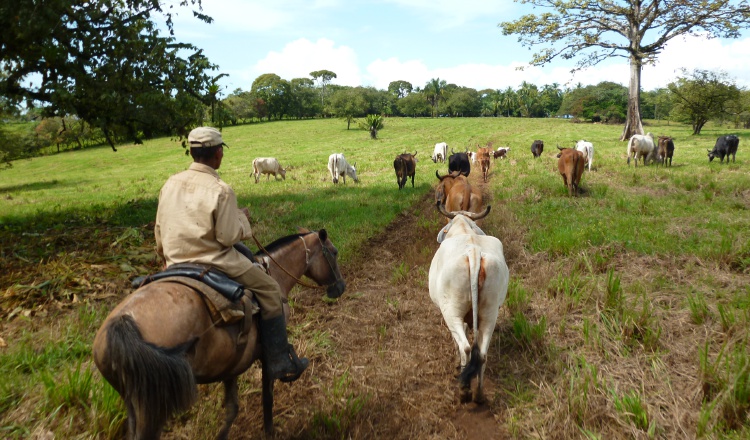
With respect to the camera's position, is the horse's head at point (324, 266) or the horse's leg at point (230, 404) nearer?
the horse's leg at point (230, 404)

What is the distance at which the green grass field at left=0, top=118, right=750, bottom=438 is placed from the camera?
3.30m

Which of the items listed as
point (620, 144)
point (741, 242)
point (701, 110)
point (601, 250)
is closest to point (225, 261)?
point (601, 250)

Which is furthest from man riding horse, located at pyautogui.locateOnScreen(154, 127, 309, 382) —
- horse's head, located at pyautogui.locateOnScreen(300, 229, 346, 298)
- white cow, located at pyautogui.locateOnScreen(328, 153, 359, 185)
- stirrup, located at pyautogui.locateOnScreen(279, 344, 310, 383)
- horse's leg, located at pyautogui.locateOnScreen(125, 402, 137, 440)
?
white cow, located at pyautogui.locateOnScreen(328, 153, 359, 185)

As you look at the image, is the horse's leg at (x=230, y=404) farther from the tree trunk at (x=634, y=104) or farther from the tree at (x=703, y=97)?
the tree at (x=703, y=97)

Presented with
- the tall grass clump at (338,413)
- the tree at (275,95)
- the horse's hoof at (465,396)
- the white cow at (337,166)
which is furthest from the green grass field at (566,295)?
the tree at (275,95)

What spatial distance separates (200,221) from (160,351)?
0.95 metres

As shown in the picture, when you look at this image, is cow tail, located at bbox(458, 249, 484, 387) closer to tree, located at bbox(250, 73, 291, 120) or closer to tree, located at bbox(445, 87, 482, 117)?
tree, located at bbox(250, 73, 291, 120)

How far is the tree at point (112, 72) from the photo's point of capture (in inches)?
337

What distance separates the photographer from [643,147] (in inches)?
706

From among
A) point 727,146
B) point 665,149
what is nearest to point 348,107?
point 665,149

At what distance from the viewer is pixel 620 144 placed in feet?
93.1

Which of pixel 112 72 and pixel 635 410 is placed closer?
pixel 635 410

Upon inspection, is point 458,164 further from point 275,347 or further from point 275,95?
point 275,95

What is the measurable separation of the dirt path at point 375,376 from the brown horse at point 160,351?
104 cm
